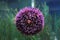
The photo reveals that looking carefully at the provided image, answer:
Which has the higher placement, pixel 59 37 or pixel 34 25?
pixel 34 25

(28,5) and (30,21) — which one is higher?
(28,5)

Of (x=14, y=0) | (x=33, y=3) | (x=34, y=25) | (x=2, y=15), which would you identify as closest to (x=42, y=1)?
(x=33, y=3)

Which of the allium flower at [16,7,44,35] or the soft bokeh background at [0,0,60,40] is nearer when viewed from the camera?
the allium flower at [16,7,44,35]

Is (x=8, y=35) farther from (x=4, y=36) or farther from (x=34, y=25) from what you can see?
(x=34, y=25)

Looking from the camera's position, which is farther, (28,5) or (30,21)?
(28,5)
